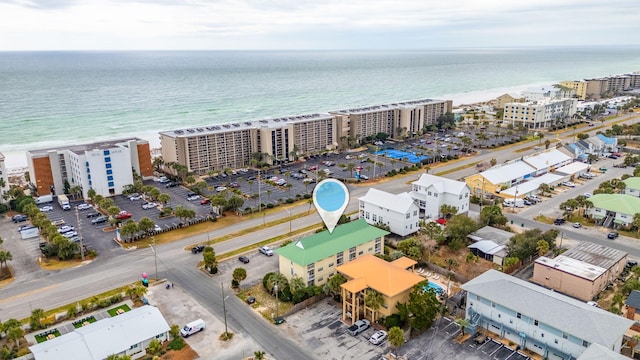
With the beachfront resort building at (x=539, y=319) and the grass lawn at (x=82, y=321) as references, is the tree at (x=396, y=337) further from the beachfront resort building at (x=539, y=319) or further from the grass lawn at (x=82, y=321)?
the grass lawn at (x=82, y=321)

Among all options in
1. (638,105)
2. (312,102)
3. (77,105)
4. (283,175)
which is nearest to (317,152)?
(283,175)

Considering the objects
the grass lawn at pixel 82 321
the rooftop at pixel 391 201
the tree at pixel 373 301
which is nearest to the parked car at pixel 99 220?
the grass lawn at pixel 82 321

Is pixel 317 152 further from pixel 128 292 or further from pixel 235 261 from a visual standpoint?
pixel 128 292

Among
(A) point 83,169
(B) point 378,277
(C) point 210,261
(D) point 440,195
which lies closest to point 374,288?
(B) point 378,277

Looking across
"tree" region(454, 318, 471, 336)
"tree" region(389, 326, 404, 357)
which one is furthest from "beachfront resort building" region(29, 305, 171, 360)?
"tree" region(454, 318, 471, 336)

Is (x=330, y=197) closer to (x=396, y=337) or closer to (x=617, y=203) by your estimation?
(x=396, y=337)
